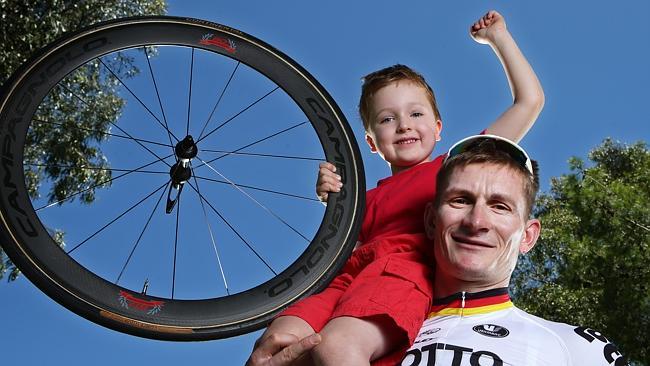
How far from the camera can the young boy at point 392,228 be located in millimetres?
2086

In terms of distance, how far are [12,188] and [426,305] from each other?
139 cm

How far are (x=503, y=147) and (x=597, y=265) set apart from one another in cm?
1288

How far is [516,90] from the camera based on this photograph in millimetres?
2854

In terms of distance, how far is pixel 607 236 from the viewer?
579 inches

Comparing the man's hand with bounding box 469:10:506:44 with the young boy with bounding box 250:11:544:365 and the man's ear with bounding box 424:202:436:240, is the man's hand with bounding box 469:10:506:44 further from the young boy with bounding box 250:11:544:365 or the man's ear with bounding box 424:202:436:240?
the man's ear with bounding box 424:202:436:240

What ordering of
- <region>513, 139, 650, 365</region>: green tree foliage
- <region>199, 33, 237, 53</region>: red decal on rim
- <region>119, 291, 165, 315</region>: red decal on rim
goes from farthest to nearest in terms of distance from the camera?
<region>513, 139, 650, 365</region>: green tree foliage < <region>199, 33, 237, 53</region>: red decal on rim < <region>119, 291, 165, 315</region>: red decal on rim

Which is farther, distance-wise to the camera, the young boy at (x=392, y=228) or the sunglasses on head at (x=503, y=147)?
the sunglasses on head at (x=503, y=147)

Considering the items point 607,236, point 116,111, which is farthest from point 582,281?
point 116,111

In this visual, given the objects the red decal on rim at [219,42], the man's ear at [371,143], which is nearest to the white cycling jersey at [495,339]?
the man's ear at [371,143]

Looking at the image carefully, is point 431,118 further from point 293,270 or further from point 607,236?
point 607,236

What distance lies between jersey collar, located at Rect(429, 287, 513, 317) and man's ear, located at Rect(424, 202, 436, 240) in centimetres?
20

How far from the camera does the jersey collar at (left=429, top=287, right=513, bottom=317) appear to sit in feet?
7.48

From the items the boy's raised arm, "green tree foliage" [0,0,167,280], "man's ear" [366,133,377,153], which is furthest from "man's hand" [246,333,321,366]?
"green tree foliage" [0,0,167,280]

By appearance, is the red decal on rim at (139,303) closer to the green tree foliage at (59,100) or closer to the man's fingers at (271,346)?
the man's fingers at (271,346)
